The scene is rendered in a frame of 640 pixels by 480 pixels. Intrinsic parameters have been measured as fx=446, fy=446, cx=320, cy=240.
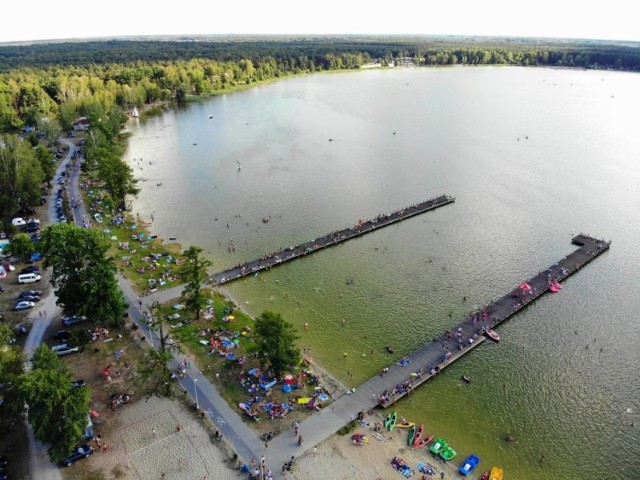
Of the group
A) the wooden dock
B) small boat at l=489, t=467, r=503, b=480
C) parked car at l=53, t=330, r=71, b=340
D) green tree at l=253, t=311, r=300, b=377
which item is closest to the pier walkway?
the wooden dock

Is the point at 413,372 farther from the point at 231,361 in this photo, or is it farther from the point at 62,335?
the point at 62,335

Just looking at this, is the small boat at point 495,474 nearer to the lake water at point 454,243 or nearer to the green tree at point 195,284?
the lake water at point 454,243

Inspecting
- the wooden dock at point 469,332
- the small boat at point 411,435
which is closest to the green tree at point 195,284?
the wooden dock at point 469,332

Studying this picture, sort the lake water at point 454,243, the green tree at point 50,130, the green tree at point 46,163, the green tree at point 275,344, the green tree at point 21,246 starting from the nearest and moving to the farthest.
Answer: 1. the green tree at point 275,344
2. the lake water at point 454,243
3. the green tree at point 21,246
4. the green tree at point 46,163
5. the green tree at point 50,130

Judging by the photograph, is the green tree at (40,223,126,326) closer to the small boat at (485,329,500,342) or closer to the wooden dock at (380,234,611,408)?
the wooden dock at (380,234,611,408)

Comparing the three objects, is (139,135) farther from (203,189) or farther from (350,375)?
(350,375)

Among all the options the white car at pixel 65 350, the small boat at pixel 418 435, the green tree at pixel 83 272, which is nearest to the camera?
the small boat at pixel 418 435

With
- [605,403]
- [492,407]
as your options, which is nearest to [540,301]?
[605,403]
